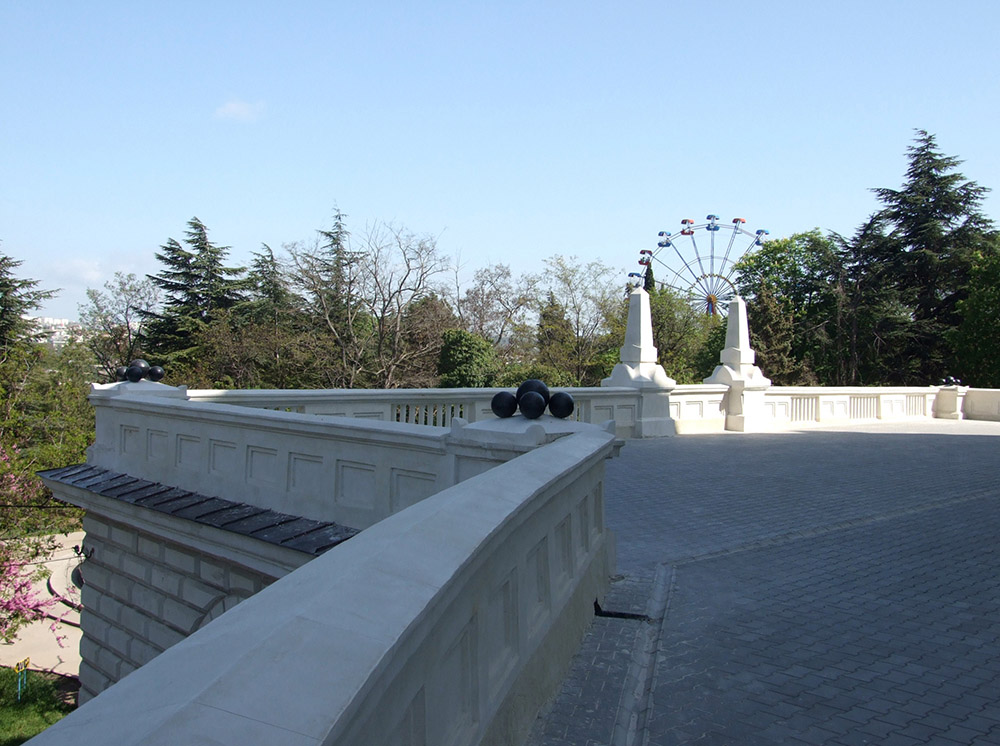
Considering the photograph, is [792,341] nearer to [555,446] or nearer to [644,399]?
[644,399]

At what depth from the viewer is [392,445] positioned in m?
6.15

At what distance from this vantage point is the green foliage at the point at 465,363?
→ 28812mm

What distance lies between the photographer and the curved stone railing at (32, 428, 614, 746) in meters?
1.28

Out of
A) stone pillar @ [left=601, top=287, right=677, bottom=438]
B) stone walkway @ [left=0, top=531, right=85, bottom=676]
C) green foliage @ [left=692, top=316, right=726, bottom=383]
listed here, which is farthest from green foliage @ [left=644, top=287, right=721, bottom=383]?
stone walkway @ [left=0, top=531, right=85, bottom=676]

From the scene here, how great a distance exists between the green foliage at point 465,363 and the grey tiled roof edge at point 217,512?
1932 centimetres

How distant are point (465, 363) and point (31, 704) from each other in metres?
17.3

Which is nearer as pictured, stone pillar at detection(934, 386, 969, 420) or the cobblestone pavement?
the cobblestone pavement

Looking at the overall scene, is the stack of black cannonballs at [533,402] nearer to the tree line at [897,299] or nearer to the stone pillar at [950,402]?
the stone pillar at [950,402]

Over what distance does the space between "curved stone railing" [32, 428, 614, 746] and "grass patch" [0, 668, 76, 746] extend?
19.3 m

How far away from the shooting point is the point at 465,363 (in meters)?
29.1

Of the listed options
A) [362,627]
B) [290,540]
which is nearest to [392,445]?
[290,540]

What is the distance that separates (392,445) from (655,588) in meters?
2.40

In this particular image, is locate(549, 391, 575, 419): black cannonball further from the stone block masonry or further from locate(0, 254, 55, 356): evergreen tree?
locate(0, 254, 55, 356): evergreen tree

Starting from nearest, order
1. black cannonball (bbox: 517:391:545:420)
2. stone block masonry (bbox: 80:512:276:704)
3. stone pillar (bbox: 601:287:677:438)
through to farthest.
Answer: black cannonball (bbox: 517:391:545:420), stone block masonry (bbox: 80:512:276:704), stone pillar (bbox: 601:287:677:438)
